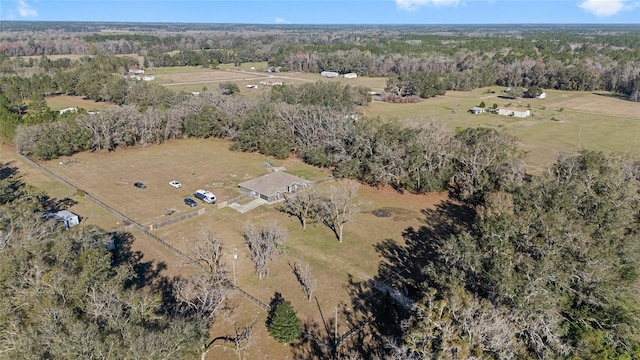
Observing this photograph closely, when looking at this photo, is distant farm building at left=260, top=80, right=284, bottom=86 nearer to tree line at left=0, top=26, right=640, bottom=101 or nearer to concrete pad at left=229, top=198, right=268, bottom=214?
tree line at left=0, top=26, right=640, bottom=101

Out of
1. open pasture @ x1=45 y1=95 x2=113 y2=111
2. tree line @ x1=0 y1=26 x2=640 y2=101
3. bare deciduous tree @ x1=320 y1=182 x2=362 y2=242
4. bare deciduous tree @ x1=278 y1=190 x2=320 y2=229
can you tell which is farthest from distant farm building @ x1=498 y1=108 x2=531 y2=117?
open pasture @ x1=45 y1=95 x2=113 y2=111

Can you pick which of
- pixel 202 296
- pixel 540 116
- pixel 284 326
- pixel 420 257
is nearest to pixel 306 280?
pixel 284 326

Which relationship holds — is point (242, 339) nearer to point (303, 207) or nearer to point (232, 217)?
point (232, 217)

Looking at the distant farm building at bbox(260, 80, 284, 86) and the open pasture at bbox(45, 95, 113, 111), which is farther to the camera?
the distant farm building at bbox(260, 80, 284, 86)

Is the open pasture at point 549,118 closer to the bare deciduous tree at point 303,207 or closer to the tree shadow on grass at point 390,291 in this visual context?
the tree shadow on grass at point 390,291

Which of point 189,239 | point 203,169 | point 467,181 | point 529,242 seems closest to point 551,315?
point 529,242
